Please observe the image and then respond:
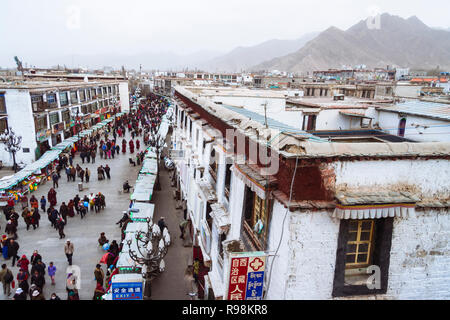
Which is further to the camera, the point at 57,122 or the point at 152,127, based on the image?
the point at 152,127

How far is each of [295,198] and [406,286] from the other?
289 centimetres

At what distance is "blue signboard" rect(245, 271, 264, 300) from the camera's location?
5543mm

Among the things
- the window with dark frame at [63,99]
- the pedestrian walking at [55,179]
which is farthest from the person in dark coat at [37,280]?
the window with dark frame at [63,99]

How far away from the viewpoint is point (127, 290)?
31.6ft

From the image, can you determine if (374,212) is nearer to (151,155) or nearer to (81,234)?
(81,234)

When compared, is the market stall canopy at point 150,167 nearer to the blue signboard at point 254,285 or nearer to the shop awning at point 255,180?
the shop awning at point 255,180

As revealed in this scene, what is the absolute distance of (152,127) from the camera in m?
37.7

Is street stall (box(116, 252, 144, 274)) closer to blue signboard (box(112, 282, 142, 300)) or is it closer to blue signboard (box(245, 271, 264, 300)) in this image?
blue signboard (box(112, 282, 142, 300))

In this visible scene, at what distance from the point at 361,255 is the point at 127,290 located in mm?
7257

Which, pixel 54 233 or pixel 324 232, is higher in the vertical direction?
pixel 324 232

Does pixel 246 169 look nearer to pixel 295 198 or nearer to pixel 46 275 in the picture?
pixel 295 198

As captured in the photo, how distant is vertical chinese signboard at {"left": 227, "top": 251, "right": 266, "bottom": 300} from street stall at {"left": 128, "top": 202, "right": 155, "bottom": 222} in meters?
9.19
